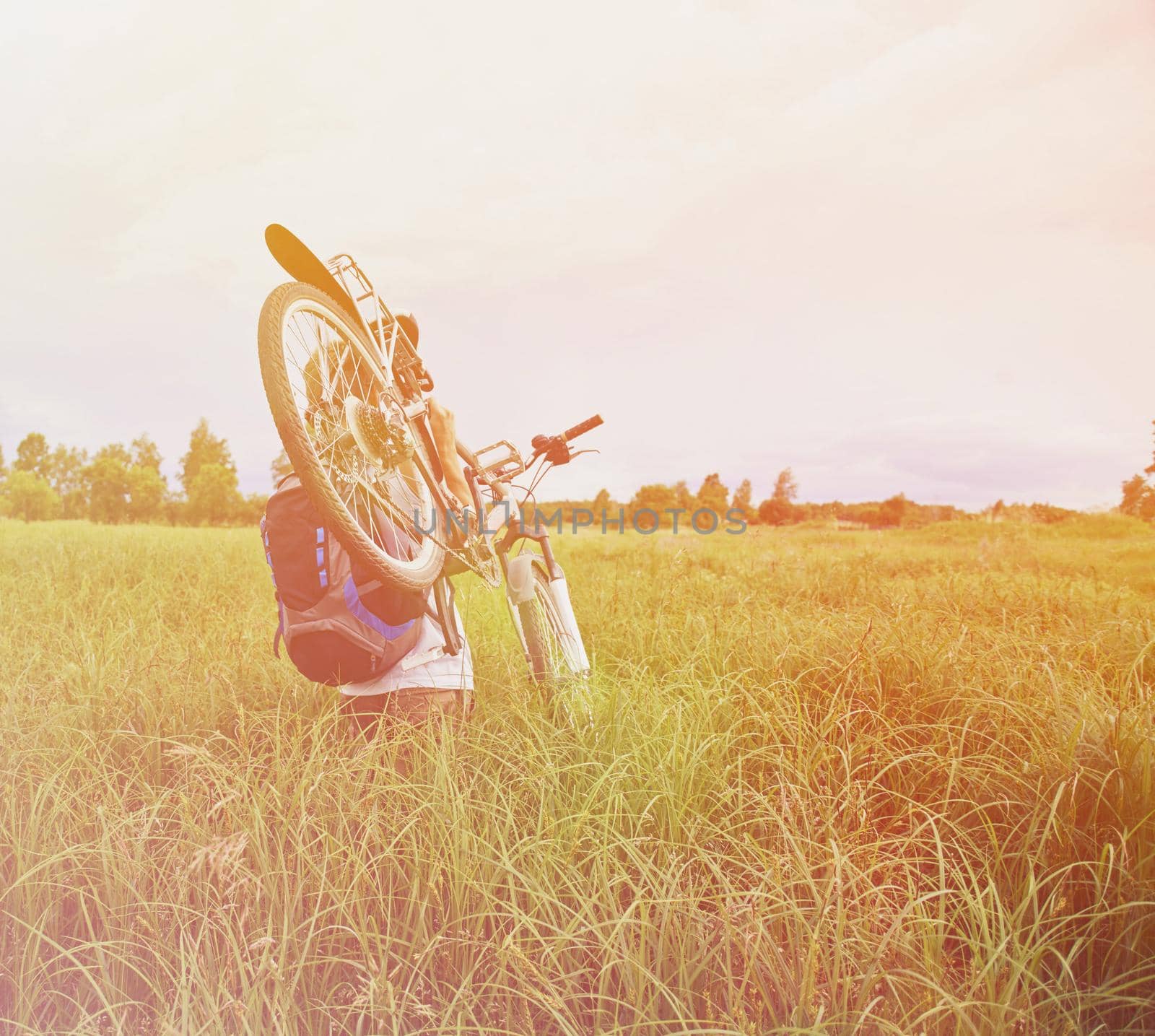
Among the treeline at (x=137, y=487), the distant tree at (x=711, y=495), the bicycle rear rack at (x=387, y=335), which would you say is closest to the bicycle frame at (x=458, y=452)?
the bicycle rear rack at (x=387, y=335)

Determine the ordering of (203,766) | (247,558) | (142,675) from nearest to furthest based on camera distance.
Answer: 1. (203,766)
2. (142,675)
3. (247,558)

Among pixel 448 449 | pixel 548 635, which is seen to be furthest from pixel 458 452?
pixel 548 635

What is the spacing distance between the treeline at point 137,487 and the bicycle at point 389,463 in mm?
15273

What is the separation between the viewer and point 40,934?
127cm

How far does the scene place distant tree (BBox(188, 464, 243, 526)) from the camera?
18078 millimetres

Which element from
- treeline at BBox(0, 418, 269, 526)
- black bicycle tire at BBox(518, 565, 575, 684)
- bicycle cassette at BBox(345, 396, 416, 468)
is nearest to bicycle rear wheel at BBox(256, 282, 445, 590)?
bicycle cassette at BBox(345, 396, 416, 468)

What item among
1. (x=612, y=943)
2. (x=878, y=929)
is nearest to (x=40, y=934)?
(x=612, y=943)

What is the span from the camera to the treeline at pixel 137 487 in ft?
58.1

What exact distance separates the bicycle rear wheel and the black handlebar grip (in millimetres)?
637

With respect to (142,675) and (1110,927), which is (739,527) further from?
(142,675)

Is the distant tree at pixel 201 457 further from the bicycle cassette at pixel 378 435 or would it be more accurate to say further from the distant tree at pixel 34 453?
the bicycle cassette at pixel 378 435

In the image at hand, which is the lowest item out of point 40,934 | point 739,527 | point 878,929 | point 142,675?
point 878,929

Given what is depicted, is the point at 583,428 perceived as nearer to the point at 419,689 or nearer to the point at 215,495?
the point at 419,689

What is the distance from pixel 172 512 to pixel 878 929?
21067 millimetres
